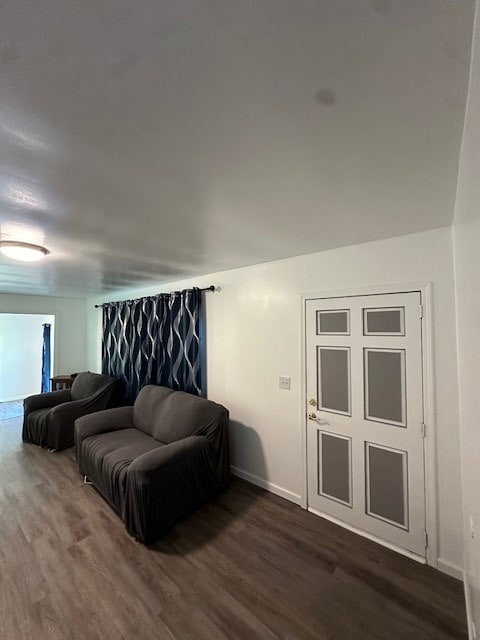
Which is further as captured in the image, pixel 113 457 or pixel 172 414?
pixel 172 414

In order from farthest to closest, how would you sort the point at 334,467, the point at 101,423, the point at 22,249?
the point at 101,423, the point at 334,467, the point at 22,249

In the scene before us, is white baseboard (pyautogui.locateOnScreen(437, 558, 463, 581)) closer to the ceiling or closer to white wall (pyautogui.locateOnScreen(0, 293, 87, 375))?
the ceiling

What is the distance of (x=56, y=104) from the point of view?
0.79 meters

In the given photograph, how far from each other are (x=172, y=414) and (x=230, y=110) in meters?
2.87

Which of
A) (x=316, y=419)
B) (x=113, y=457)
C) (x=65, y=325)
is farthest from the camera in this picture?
(x=65, y=325)

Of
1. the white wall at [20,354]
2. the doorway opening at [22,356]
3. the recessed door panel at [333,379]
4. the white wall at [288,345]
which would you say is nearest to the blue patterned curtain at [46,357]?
the doorway opening at [22,356]

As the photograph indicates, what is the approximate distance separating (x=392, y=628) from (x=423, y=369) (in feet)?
4.91

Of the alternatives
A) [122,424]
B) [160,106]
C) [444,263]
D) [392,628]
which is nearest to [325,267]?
[444,263]

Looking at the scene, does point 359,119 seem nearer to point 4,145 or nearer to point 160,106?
point 160,106

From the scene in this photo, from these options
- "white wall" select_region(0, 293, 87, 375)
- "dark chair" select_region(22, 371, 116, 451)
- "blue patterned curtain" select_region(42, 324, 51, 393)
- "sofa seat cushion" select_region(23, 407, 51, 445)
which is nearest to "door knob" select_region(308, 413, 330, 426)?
"dark chair" select_region(22, 371, 116, 451)

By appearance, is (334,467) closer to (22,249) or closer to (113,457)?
(113,457)

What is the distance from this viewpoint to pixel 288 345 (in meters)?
2.63

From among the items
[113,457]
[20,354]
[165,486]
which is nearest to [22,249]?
[113,457]

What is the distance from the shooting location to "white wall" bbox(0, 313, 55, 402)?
6.22m
